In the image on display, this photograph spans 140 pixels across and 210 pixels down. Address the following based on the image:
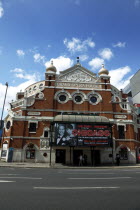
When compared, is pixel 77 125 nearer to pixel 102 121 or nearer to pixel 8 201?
pixel 102 121

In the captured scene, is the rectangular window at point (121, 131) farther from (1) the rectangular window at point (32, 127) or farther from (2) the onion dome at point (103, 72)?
(1) the rectangular window at point (32, 127)

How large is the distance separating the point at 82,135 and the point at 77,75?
1222 centimetres

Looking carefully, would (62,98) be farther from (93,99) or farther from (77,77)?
(93,99)

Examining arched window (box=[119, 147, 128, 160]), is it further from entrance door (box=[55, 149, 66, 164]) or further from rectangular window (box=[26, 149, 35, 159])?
rectangular window (box=[26, 149, 35, 159])

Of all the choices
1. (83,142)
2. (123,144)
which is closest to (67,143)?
(83,142)

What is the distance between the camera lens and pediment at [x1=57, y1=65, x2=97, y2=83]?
30.3m

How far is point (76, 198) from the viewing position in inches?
236

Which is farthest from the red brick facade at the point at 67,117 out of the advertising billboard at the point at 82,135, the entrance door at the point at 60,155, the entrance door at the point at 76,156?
the advertising billboard at the point at 82,135

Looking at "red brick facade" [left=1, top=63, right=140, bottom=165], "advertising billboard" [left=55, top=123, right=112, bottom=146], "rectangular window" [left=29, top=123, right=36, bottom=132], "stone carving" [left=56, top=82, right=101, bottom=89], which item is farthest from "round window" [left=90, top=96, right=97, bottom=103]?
"rectangular window" [left=29, top=123, right=36, bottom=132]

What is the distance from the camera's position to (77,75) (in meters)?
30.8

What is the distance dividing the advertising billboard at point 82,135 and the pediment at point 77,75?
Result: 31.7ft

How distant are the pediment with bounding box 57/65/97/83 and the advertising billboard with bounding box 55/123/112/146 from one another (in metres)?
9.65

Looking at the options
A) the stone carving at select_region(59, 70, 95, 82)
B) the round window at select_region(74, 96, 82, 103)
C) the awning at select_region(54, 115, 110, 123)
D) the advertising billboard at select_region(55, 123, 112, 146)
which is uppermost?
the stone carving at select_region(59, 70, 95, 82)

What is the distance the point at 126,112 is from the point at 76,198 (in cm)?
2559
